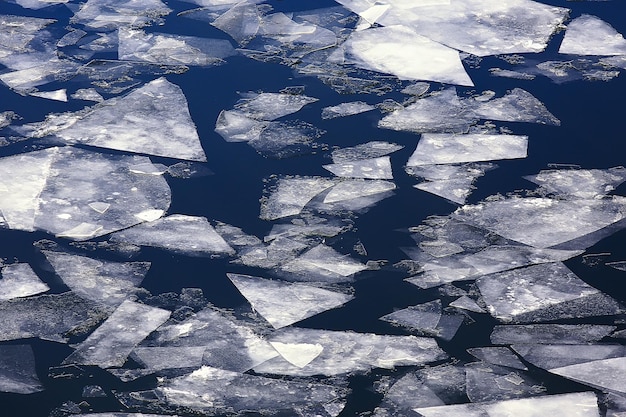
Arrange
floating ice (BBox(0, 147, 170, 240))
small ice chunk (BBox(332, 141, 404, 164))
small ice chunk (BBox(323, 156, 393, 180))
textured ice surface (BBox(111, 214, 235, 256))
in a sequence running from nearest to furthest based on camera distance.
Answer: textured ice surface (BBox(111, 214, 235, 256)) < floating ice (BBox(0, 147, 170, 240)) < small ice chunk (BBox(323, 156, 393, 180)) < small ice chunk (BBox(332, 141, 404, 164))

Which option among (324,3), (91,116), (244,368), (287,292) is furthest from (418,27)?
(244,368)

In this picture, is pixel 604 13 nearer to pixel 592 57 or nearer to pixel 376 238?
pixel 592 57

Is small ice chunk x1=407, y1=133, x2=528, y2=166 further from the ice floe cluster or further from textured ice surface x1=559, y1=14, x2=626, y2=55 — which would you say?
textured ice surface x1=559, y1=14, x2=626, y2=55

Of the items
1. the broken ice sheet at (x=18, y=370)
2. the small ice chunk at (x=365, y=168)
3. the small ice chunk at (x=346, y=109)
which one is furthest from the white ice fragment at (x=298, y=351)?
the small ice chunk at (x=346, y=109)

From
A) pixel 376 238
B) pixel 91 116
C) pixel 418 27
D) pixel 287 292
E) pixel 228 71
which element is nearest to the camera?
pixel 287 292

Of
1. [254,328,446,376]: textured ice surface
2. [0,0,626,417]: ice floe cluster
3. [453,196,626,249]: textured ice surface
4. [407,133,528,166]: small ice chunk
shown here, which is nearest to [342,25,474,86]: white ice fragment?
[0,0,626,417]: ice floe cluster
